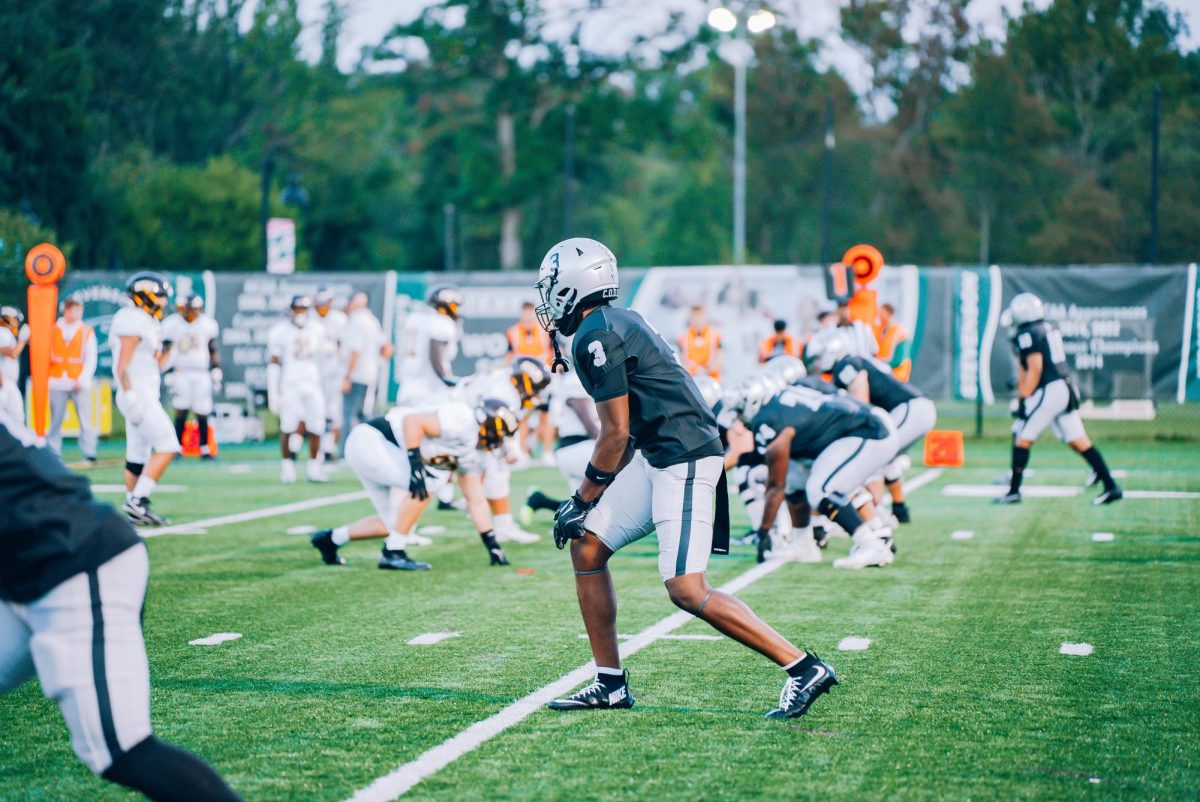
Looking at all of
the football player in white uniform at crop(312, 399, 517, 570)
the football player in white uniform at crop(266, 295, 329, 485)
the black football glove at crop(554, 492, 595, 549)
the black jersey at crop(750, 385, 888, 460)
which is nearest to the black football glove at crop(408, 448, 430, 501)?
the football player in white uniform at crop(312, 399, 517, 570)

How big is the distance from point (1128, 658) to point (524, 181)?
3720 cm

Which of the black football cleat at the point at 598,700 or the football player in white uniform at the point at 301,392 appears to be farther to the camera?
the football player in white uniform at the point at 301,392

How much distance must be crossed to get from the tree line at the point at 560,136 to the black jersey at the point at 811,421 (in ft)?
→ 72.2

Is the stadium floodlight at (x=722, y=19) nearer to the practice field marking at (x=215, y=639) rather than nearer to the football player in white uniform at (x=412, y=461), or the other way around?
the football player in white uniform at (x=412, y=461)

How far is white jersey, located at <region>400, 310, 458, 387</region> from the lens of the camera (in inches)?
510

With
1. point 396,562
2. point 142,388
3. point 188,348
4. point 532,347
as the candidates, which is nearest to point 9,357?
point 188,348

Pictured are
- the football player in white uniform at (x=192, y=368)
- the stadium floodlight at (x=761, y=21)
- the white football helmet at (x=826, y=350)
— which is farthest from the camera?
the stadium floodlight at (x=761, y=21)

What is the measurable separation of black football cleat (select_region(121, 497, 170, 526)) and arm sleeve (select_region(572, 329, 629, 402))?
24.1 feet

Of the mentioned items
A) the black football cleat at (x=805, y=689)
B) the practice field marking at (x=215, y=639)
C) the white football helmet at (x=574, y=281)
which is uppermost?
the white football helmet at (x=574, y=281)

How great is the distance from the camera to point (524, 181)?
4306 centimetres

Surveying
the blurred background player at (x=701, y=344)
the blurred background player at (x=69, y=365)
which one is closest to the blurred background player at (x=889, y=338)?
the blurred background player at (x=701, y=344)

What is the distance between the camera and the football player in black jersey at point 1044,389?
512 inches

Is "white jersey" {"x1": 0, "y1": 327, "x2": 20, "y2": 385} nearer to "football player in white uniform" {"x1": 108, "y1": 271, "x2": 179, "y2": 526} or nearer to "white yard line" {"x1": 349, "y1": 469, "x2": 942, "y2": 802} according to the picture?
"football player in white uniform" {"x1": 108, "y1": 271, "x2": 179, "y2": 526}

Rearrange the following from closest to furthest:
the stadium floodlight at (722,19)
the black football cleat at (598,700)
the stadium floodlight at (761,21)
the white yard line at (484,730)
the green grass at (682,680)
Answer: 1. the white yard line at (484,730)
2. the green grass at (682,680)
3. the black football cleat at (598,700)
4. the stadium floodlight at (722,19)
5. the stadium floodlight at (761,21)
